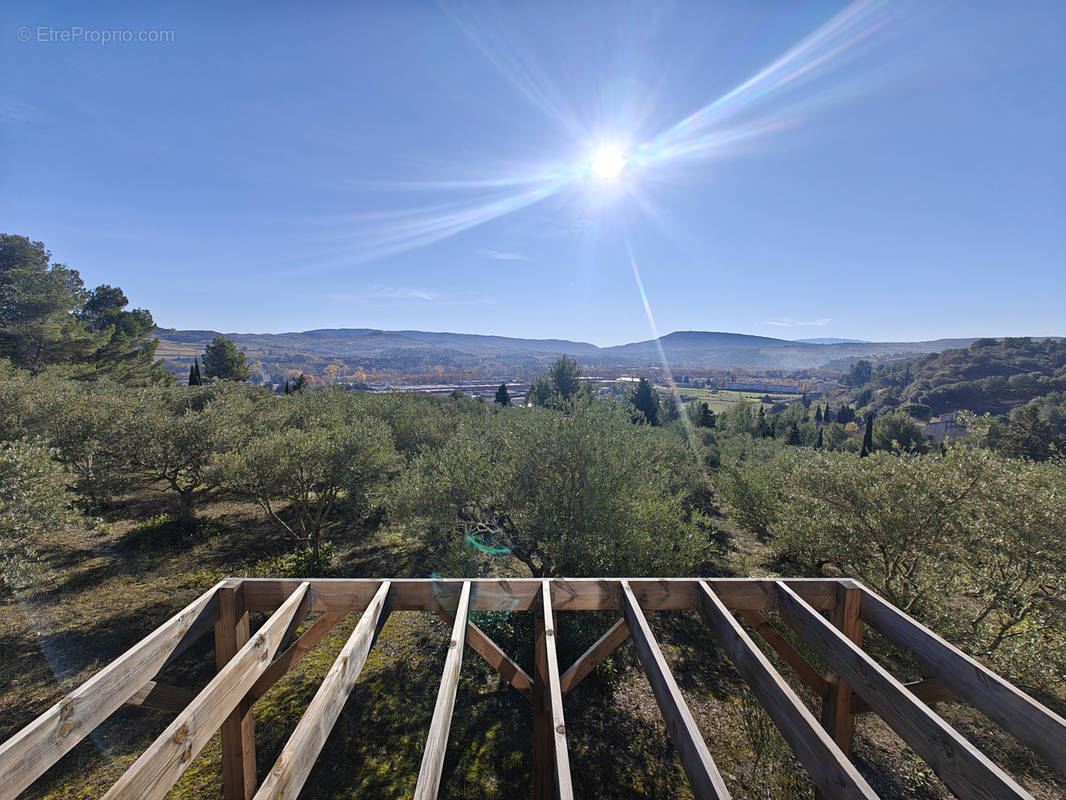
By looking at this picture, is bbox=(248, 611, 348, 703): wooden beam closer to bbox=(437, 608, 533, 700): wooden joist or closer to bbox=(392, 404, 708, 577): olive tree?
bbox=(437, 608, 533, 700): wooden joist

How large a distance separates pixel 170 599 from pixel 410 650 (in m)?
7.98

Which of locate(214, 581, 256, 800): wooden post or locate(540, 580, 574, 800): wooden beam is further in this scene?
locate(214, 581, 256, 800): wooden post

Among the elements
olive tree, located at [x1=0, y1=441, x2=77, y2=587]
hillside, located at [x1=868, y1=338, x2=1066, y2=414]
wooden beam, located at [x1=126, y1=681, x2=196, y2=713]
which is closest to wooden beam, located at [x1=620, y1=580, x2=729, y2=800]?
wooden beam, located at [x1=126, y1=681, x2=196, y2=713]

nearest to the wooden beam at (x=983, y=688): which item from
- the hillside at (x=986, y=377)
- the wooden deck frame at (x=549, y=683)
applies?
the wooden deck frame at (x=549, y=683)

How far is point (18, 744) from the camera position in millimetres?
2285

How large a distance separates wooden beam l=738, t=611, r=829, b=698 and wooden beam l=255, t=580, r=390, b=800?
13.8 ft

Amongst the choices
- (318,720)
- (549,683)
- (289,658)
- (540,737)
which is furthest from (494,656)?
(318,720)

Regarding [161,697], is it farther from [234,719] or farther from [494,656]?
[494,656]

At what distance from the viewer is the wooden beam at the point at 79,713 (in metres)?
2.25

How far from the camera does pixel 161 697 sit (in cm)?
414

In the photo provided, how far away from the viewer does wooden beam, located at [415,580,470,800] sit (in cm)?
234

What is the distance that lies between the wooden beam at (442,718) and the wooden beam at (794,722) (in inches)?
86.2

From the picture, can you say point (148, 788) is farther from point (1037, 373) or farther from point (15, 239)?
point (1037, 373)

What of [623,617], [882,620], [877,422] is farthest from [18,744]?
[877,422]
